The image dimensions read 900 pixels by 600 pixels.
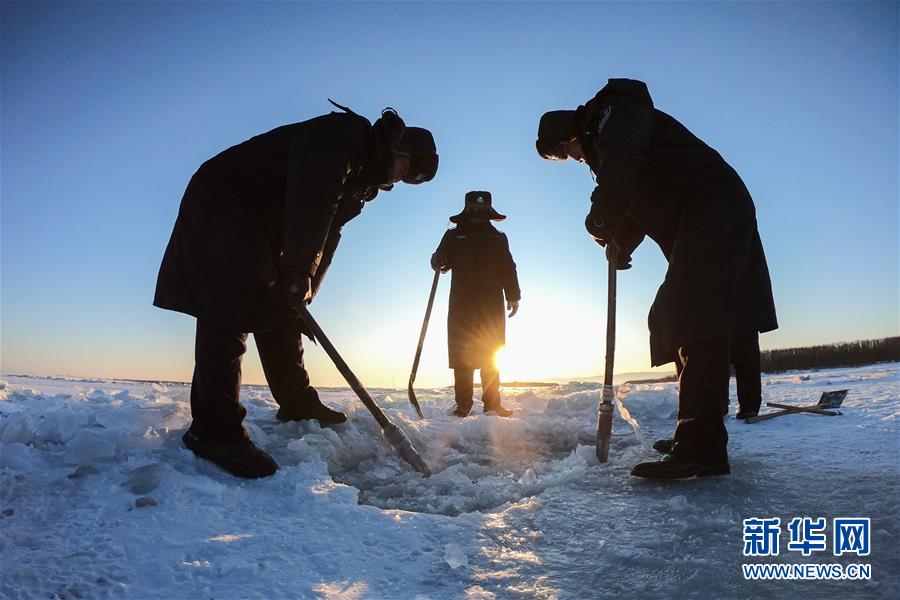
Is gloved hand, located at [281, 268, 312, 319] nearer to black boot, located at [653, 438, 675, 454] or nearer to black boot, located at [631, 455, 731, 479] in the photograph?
black boot, located at [631, 455, 731, 479]

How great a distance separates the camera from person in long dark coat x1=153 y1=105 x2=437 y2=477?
2123 millimetres

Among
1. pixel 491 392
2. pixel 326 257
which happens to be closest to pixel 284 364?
pixel 326 257

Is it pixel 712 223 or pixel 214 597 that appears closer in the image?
pixel 214 597

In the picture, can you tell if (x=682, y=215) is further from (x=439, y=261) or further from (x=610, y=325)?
(x=439, y=261)

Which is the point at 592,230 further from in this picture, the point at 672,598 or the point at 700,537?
the point at 672,598

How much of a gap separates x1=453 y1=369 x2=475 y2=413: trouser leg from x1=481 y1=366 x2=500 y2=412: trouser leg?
151mm

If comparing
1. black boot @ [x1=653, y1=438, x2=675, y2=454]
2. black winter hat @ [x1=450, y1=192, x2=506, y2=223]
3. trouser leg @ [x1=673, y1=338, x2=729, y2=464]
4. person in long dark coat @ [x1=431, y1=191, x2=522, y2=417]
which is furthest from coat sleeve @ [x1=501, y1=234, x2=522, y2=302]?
trouser leg @ [x1=673, y1=338, x2=729, y2=464]

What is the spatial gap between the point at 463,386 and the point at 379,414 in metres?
3.14

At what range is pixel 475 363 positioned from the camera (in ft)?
18.3

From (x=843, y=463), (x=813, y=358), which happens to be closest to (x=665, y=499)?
(x=843, y=463)

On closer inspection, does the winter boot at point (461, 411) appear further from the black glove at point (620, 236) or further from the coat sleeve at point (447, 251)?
the black glove at point (620, 236)

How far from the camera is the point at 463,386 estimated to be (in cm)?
555

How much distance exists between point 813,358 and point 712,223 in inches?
488

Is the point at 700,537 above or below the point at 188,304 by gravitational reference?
below
